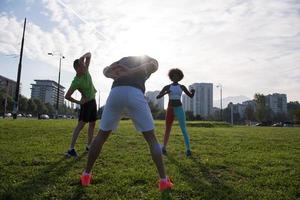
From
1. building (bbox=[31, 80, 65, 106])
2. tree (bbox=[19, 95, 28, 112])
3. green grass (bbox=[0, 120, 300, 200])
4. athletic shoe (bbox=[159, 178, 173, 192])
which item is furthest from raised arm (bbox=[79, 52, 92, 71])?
building (bbox=[31, 80, 65, 106])

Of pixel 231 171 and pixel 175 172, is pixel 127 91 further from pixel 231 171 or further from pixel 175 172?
pixel 231 171

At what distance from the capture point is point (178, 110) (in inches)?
347

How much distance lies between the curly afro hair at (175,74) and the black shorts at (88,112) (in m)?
2.27

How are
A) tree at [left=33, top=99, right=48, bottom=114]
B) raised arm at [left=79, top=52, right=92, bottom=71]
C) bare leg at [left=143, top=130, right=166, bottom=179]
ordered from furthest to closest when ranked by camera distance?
tree at [left=33, top=99, right=48, bottom=114] < raised arm at [left=79, top=52, right=92, bottom=71] < bare leg at [left=143, top=130, right=166, bottom=179]

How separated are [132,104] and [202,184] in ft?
5.84

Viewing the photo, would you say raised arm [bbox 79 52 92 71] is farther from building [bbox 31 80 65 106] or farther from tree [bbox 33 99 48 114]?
building [bbox 31 80 65 106]

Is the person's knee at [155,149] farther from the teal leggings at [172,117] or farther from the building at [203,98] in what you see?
the building at [203,98]

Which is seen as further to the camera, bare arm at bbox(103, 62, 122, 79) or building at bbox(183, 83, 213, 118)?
building at bbox(183, 83, 213, 118)

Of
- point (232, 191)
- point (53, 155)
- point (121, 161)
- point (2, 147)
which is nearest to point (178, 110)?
point (121, 161)

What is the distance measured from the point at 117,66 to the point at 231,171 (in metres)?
3.10

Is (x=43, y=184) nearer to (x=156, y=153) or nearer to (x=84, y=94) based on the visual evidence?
(x=156, y=153)

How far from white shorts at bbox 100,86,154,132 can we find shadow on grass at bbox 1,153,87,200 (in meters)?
1.12

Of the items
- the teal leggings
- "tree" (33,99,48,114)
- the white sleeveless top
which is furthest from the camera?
"tree" (33,99,48,114)

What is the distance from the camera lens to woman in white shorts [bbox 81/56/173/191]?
4.73m
